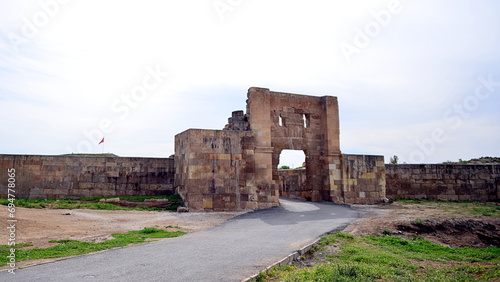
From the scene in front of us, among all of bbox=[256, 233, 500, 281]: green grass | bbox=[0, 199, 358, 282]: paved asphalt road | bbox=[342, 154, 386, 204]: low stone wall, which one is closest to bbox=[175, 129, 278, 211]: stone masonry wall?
bbox=[0, 199, 358, 282]: paved asphalt road

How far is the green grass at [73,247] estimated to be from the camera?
778cm

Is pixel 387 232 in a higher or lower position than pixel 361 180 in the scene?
lower

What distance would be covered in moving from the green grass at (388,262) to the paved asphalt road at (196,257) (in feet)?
2.13

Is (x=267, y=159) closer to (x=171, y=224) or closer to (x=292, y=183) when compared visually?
(x=171, y=224)

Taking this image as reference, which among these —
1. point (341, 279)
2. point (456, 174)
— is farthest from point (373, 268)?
point (456, 174)

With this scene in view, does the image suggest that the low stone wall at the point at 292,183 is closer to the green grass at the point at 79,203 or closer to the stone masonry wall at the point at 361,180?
the stone masonry wall at the point at 361,180

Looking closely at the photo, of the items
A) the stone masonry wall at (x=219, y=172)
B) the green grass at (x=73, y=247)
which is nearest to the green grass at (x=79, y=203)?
the stone masonry wall at (x=219, y=172)

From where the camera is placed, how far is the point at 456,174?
24.4 m

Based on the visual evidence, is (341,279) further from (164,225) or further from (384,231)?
(164,225)

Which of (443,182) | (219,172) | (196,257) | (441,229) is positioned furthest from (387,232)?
(443,182)

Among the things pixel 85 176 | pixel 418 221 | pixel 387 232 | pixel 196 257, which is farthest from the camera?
pixel 85 176

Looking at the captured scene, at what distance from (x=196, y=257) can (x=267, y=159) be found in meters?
10.7

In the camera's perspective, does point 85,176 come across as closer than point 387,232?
No

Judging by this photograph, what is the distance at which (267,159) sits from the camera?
1794 cm
